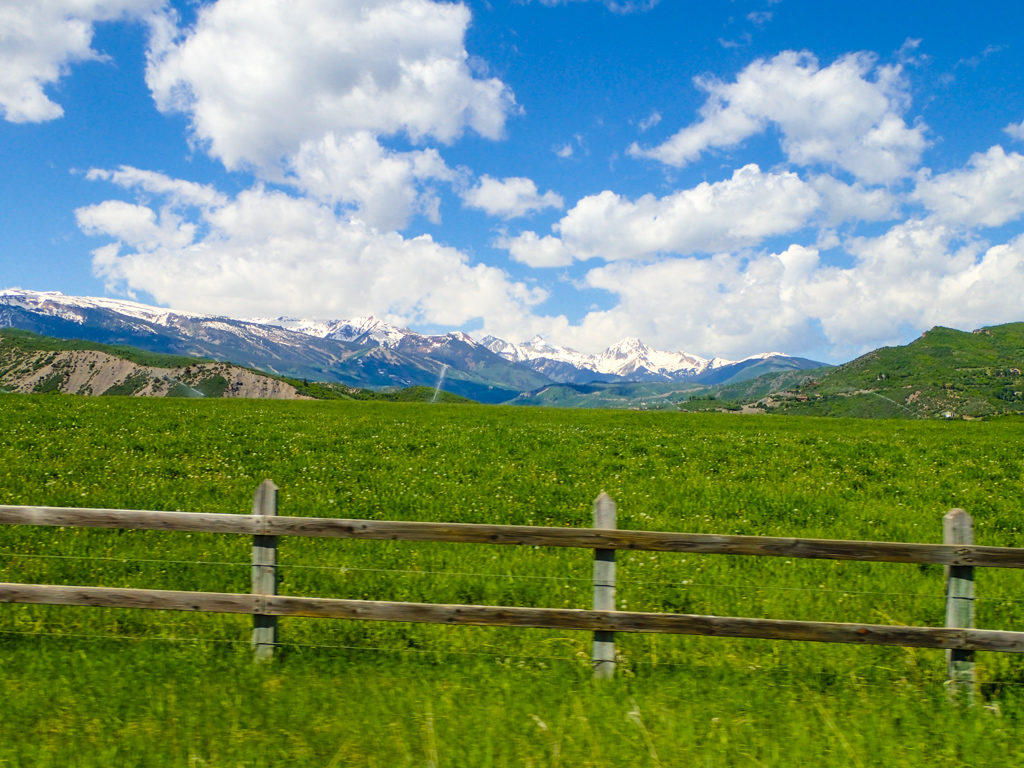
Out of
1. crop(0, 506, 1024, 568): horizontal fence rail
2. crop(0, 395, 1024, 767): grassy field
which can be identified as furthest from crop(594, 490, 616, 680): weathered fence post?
crop(0, 395, 1024, 767): grassy field

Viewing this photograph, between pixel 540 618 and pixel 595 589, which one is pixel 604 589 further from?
pixel 540 618

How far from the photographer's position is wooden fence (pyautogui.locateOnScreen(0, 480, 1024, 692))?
285 inches

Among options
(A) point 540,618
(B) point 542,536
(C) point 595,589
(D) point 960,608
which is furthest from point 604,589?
(D) point 960,608

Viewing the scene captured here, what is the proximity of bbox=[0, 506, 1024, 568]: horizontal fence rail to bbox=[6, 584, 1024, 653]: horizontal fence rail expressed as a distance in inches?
29.2

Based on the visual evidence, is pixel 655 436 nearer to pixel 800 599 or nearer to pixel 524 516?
pixel 524 516

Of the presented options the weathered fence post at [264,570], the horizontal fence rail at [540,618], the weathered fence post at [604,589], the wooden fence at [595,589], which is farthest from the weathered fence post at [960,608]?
the weathered fence post at [264,570]

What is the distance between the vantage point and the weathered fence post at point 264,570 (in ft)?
25.5

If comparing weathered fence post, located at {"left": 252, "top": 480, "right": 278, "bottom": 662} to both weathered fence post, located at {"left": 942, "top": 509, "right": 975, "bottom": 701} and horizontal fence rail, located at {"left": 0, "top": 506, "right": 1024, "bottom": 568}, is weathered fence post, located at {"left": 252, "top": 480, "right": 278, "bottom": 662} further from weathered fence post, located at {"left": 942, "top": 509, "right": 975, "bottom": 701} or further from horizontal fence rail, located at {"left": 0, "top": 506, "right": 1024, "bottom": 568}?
weathered fence post, located at {"left": 942, "top": 509, "right": 975, "bottom": 701}

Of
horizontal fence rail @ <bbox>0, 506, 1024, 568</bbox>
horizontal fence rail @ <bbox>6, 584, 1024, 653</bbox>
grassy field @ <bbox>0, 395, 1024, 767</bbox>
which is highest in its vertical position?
horizontal fence rail @ <bbox>0, 506, 1024, 568</bbox>

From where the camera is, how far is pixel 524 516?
1583cm

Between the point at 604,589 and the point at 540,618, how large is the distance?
0.81 meters

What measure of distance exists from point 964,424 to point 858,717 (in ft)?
157

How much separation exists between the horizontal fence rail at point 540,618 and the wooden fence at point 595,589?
0.04 ft

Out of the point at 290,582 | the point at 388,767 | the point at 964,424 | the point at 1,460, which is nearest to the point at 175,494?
the point at 290,582
